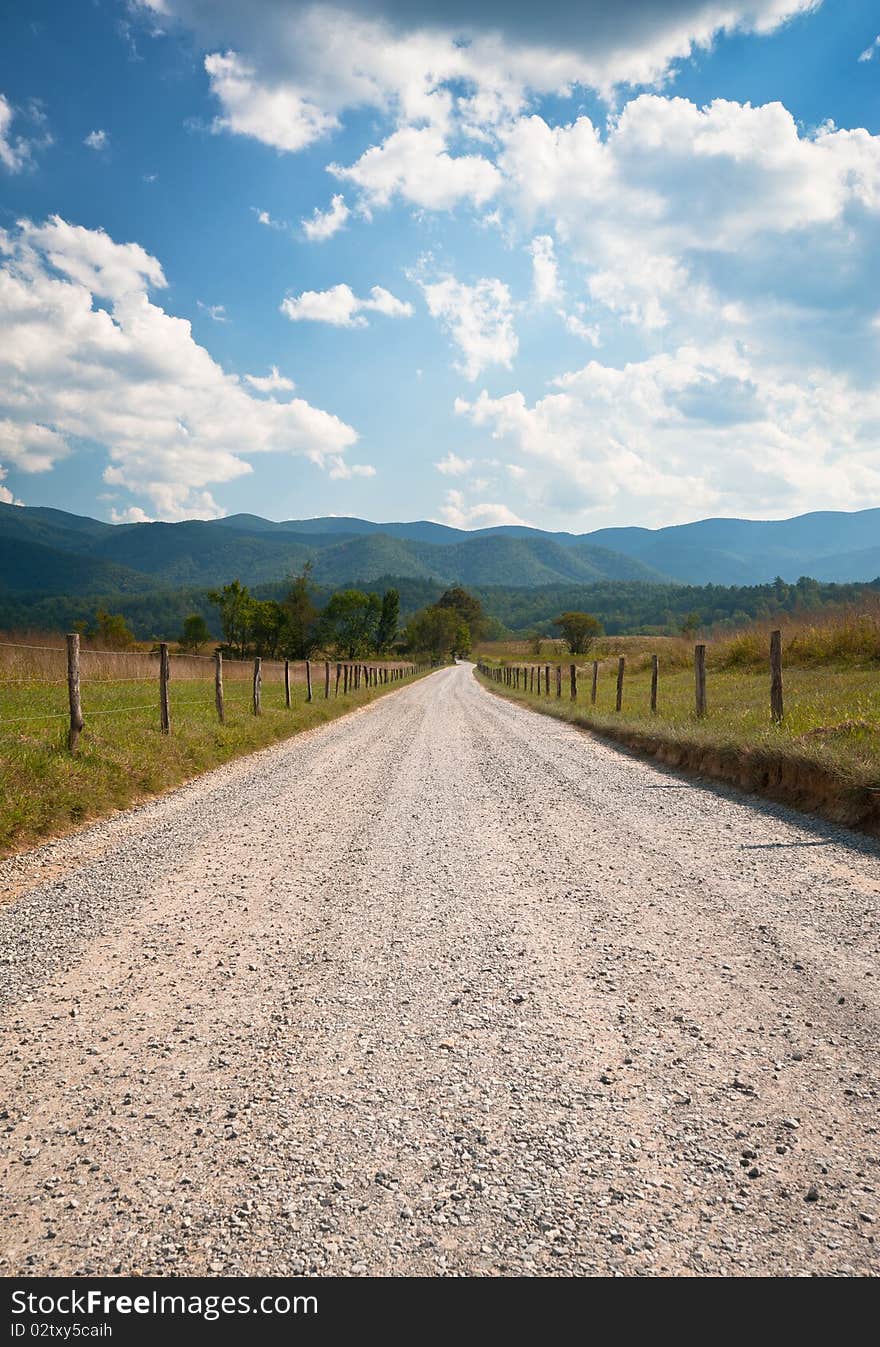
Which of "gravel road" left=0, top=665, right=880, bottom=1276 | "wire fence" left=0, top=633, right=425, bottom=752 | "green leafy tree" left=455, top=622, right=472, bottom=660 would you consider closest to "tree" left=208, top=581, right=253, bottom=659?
"wire fence" left=0, top=633, right=425, bottom=752

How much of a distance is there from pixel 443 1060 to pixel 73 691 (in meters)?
8.95

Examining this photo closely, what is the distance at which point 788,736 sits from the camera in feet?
36.6

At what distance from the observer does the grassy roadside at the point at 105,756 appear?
8.02 m

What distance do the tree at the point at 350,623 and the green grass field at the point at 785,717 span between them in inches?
2868

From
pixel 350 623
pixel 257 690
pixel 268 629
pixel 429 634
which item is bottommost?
pixel 257 690

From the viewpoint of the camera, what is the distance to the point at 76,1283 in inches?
85.8

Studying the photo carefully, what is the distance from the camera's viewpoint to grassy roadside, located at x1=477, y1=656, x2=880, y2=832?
340 inches

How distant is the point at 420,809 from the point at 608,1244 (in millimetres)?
6999

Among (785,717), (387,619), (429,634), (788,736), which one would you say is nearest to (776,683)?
(785,717)

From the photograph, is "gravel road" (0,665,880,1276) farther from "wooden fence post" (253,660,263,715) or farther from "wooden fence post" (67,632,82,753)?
"wooden fence post" (253,660,263,715)

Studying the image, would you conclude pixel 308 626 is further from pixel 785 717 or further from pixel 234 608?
pixel 785 717

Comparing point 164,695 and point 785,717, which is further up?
point 164,695

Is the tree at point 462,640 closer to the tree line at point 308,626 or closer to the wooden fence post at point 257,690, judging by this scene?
the tree line at point 308,626

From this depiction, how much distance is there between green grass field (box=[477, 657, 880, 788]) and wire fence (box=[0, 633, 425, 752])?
8.88 m
